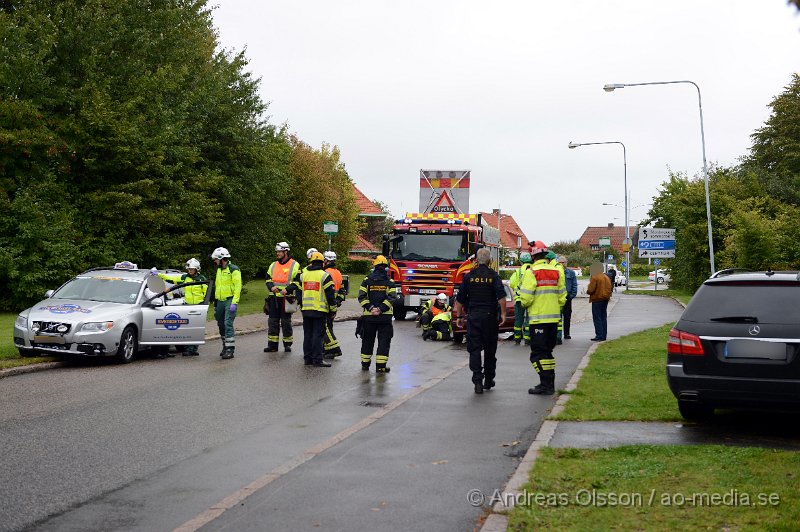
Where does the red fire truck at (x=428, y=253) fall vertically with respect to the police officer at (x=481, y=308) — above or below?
above

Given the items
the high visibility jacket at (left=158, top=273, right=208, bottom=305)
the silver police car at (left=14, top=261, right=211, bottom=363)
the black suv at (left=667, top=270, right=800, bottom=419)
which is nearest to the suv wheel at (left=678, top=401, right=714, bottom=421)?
the black suv at (left=667, top=270, right=800, bottom=419)

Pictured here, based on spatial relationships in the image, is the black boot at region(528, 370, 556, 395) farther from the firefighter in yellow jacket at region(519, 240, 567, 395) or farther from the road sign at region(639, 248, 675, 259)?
the road sign at region(639, 248, 675, 259)

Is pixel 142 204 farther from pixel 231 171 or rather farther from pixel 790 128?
pixel 790 128

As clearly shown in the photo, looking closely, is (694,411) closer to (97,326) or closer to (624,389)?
(624,389)

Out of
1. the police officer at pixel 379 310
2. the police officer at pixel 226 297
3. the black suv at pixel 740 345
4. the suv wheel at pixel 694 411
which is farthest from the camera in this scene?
the police officer at pixel 226 297

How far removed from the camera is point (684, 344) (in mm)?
8414

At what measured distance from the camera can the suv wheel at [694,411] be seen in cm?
876

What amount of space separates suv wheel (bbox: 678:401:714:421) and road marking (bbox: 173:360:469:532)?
3.04 meters

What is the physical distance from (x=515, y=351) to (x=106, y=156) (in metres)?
15.9

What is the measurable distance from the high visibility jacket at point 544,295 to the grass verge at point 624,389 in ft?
3.26

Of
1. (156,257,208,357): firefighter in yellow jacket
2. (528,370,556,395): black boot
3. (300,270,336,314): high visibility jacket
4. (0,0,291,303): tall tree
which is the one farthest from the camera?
(0,0,291,303): tall tree

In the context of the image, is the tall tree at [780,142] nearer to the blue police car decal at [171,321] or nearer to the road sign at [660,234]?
the road sign at [660,234]

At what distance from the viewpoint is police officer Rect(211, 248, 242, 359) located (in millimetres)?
15781

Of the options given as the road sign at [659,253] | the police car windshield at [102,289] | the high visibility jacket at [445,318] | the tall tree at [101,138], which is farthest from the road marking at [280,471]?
the road sign at [659,253]
